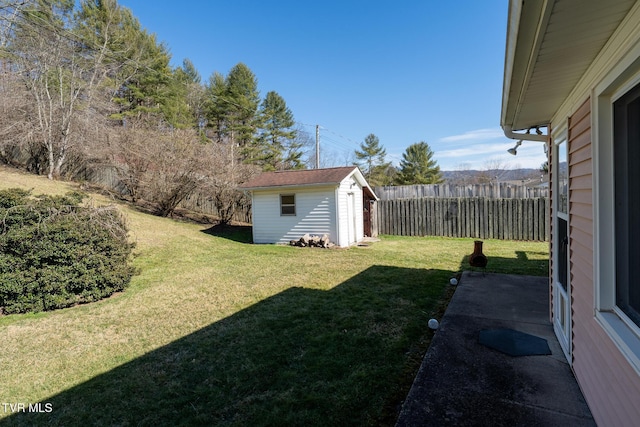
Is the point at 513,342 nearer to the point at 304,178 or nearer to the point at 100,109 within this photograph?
the point at 304,178

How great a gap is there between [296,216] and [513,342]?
8578 mm

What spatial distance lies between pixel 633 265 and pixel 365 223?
11431 mm

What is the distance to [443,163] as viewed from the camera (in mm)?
32844

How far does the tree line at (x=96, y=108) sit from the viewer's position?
43.1ft

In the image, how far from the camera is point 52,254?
4.82m

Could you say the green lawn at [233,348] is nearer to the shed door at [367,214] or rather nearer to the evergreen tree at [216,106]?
the shed door at [367,214]

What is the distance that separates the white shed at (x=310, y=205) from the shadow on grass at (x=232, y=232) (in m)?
0.73

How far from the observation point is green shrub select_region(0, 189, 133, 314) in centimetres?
471

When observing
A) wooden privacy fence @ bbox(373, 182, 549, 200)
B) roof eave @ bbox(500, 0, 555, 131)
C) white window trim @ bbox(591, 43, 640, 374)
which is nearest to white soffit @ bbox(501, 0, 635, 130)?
roof eave @ bbox(500, 0, 555, 131)

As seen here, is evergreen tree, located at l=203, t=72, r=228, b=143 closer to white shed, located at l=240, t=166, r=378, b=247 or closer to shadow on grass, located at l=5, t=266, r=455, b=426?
white shed, located at l=240, t=166, r=378, b=247

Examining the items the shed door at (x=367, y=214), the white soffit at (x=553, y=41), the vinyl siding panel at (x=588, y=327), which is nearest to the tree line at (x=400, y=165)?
the shed door at (x=367, y=214)

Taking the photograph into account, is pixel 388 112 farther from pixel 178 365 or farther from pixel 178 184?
pixel 178 365

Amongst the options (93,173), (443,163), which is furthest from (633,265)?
(443,163)

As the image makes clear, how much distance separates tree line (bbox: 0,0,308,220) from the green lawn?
7198 mm
